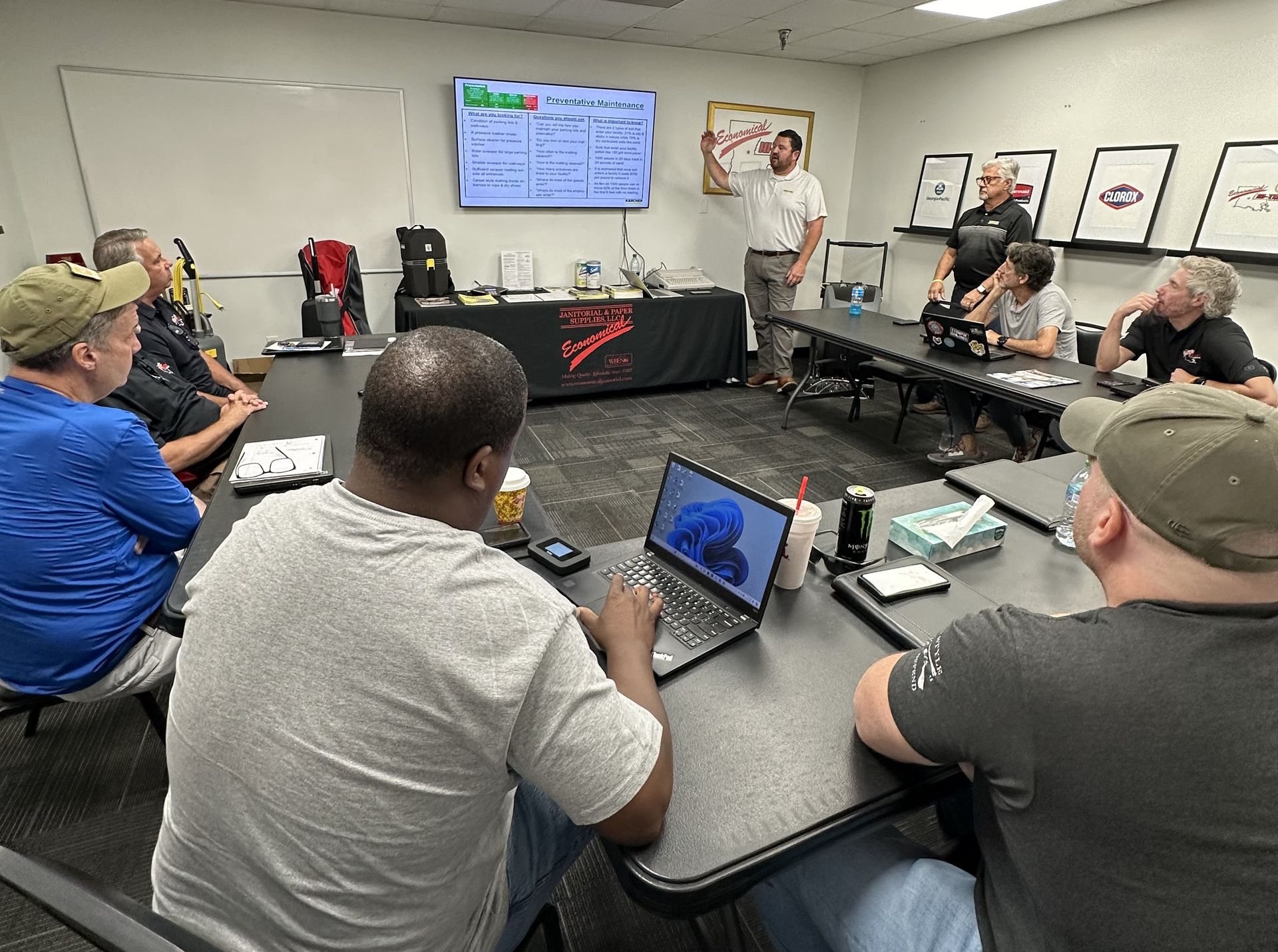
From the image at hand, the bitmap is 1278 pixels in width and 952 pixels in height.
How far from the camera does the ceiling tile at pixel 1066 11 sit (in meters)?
3.74

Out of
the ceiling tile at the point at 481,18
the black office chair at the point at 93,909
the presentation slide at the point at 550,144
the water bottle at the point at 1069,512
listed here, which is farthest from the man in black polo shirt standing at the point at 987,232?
the black office chair at the point at 93,909

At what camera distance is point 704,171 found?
17.9 ft

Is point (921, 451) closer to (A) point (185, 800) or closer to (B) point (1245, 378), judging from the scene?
(B) point (1245, 378)

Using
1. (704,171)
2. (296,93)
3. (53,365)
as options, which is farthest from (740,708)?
(704,171)

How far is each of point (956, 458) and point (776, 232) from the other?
221 centimetres

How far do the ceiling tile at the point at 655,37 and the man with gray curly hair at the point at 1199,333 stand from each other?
3.38 metres

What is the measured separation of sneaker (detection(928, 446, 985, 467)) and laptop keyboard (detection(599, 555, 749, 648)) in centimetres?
301

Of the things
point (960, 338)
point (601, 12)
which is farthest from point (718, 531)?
point (601, 12)

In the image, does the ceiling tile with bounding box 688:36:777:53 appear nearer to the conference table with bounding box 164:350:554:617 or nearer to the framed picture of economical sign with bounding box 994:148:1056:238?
the framed picture of economical sign with bounding box 994:148:1056:238

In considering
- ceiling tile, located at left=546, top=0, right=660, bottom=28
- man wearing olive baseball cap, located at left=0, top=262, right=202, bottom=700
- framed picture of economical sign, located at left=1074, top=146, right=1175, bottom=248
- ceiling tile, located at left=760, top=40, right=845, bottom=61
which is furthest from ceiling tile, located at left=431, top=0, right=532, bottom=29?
framed picture of economical sign, located at left=1074, top=146, right=1175, bottom=248

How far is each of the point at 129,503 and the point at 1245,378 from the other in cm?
351

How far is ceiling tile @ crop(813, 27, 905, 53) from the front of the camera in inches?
178

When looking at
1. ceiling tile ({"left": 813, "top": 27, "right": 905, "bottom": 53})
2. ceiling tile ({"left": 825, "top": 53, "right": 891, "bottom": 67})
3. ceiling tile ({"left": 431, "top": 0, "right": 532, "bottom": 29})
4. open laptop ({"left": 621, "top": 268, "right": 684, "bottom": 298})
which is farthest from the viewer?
ceiling tile ({"left": 825, "top": 53, "right": 891, "bottom": 67})

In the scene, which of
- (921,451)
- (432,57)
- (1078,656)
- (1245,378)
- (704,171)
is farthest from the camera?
(704,171)
